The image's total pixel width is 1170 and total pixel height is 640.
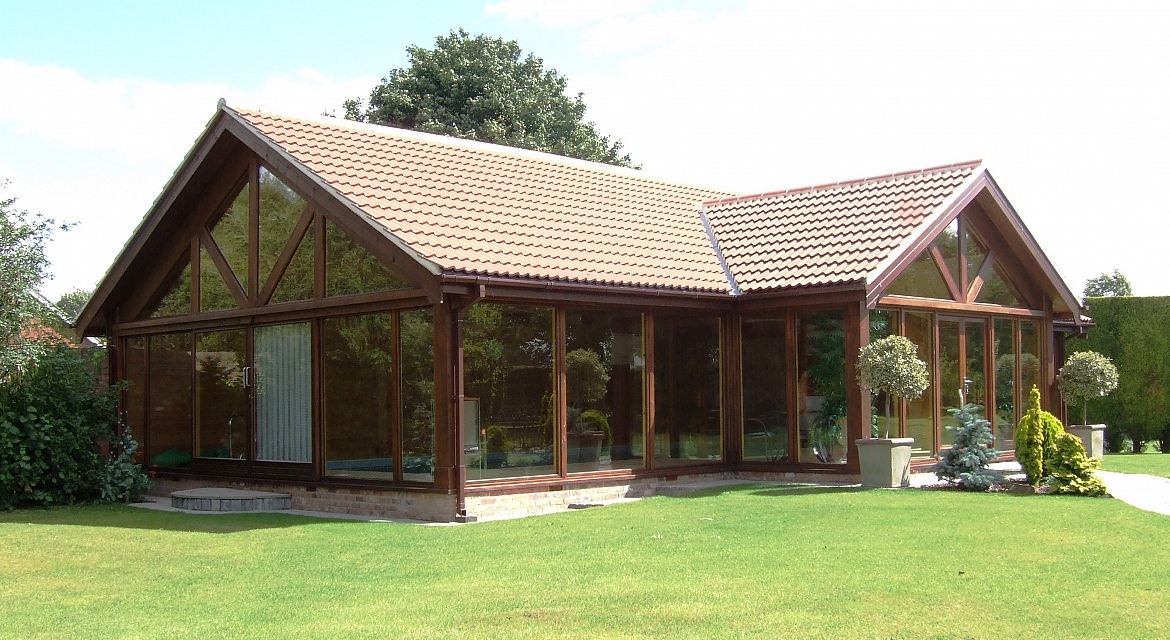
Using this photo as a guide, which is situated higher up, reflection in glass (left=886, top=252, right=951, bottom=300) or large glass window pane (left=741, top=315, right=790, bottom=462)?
reflection in glass (left=886, top=252, right=951, bottom=300)

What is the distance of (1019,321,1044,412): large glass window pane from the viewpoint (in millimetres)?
20469

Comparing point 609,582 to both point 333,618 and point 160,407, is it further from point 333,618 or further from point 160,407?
point 160,407

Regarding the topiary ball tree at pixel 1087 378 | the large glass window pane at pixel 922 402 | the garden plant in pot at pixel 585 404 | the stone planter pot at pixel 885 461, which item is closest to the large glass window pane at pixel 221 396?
the garden plant in pot at pixel 585 404

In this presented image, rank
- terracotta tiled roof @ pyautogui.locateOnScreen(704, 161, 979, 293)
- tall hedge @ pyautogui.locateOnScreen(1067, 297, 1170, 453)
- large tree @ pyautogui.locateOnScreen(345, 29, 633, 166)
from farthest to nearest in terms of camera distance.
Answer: large tree @ pyautogui.locateOnScreen(345, 29, 633, 166), tall hedge @ pyautogui.locateOnScreen(1067, 297, 1170, 453), terracotta tiled roof @ pyautogui.locateOnScreen(704, 161, 979, 293)

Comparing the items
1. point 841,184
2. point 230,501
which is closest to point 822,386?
point 841,184

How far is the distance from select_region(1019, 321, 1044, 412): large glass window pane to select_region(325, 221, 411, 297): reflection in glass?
11.6 metres

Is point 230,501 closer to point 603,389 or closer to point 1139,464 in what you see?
point 603,389

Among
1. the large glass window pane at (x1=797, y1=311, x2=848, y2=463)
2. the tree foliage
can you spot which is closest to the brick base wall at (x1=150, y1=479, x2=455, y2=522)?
the large glass window pane at (x1=797, y1=311, x2=848, y2=463)

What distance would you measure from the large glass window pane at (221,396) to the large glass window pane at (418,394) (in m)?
3.83

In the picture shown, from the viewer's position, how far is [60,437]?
17.0m

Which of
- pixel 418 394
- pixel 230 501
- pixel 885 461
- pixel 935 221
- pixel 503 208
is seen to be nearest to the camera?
pixel 418 394

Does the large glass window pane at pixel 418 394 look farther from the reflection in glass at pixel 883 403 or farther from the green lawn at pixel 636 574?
the reflection in glass at pixel 883 403

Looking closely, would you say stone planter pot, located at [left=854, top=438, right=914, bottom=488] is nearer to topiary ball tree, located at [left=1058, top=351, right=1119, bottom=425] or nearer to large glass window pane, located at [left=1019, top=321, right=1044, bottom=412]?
large glass window pane, located at [left=1019, top=321, right=1044, bottom=412]

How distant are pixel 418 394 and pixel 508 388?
1169 mm
